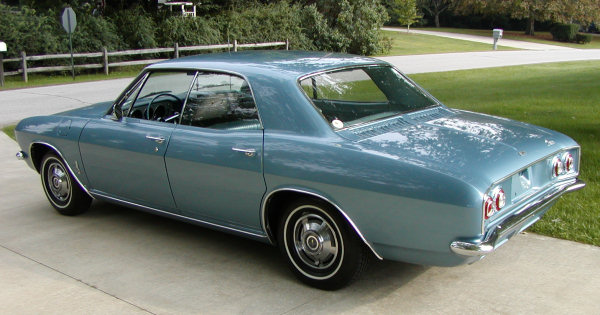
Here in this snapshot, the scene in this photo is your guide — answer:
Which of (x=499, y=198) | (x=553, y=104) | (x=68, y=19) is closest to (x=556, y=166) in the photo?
(x=499, y=198)

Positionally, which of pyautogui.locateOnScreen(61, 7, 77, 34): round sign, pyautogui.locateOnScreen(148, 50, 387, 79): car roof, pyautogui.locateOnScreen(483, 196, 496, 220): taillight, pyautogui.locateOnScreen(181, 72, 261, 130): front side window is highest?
pyautogui.locateOnScreen(61, 7, 77, 34): round sign

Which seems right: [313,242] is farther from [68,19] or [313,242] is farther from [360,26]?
[360,26]

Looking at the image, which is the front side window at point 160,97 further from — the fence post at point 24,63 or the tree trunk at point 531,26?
the tree trunk at point 531,26

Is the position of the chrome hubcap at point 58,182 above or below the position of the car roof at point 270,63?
below

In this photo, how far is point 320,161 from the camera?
404cm

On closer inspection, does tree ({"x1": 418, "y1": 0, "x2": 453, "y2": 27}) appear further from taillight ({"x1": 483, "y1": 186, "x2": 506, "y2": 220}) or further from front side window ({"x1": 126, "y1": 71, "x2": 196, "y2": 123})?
taillight ({"x1": 483, "y1": 186, "x2": 506, "y2": 220})

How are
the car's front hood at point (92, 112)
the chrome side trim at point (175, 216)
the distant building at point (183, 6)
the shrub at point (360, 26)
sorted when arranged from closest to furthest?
1. the chrome side trim at point (175, 216)
2. the car's front hood at point (92, 112)
3. the distant building at point (183, 6)
4. the shrub at point (360, 26)

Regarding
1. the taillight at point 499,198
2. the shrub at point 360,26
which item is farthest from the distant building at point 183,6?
the taillight at point 499,198

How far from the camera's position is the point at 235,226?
460cm

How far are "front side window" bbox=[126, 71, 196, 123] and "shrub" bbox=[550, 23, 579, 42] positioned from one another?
47.5 m

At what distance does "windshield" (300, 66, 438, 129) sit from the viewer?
4438mm

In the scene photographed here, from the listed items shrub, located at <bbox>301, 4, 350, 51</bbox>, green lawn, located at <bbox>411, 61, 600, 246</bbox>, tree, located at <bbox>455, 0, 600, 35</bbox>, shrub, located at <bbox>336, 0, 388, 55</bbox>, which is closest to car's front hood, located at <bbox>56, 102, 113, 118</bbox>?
green lawn, located at <bbox>411, 61, 600, 246</bbox>

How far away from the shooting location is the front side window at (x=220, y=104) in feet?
15.1

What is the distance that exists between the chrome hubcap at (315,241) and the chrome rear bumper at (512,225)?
827 millimetres
